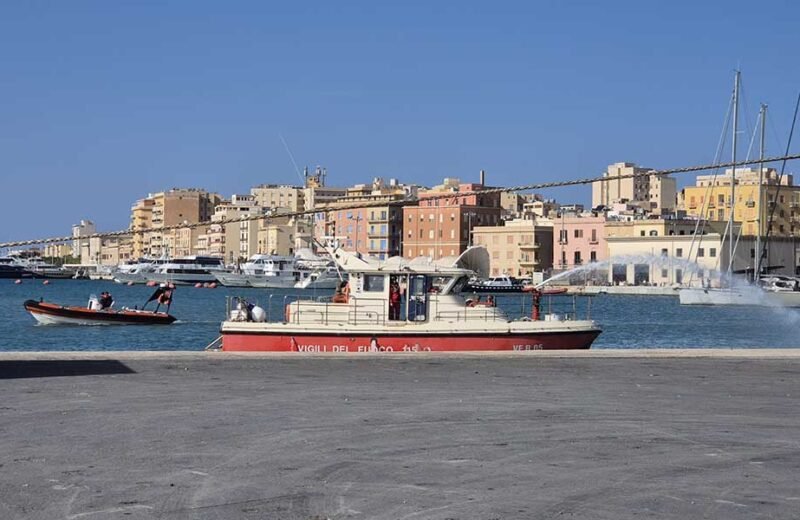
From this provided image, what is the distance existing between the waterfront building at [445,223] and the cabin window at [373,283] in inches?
5118

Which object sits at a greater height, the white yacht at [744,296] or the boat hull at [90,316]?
the white yacht at [744,296]

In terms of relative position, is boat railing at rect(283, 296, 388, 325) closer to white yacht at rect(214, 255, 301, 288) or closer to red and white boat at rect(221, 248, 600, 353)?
red and white boat at rect(221, 248, 600, 353)

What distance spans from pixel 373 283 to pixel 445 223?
134848 millimetres

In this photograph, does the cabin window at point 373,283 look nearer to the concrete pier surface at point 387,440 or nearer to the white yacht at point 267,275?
the concrete pier surface at point 387,440

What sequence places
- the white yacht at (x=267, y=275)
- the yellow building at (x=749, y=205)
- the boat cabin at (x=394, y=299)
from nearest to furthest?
the boat cabin at (x=394, y=299), the yellow building at (x=749, y=205), the white yacht at (x=267, y=275)

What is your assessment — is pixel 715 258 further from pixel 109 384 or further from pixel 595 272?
pixel 109 384

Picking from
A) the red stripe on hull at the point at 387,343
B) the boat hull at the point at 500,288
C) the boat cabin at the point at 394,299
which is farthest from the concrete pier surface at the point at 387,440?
the boat hull at the point at 500,288

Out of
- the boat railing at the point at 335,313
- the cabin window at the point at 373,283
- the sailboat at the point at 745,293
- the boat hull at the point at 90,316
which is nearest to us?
the boat railing at the point at 335,313

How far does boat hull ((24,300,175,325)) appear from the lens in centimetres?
5859

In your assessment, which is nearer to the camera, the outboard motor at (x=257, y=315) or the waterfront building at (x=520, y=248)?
the outboard motor at (x=257, y=315)

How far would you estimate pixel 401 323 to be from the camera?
30062 mm

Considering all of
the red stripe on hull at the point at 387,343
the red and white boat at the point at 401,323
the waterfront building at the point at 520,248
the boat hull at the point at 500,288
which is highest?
the waterfront building at the point at 520,248

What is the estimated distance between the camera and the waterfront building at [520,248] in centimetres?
15662

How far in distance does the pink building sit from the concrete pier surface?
134m
